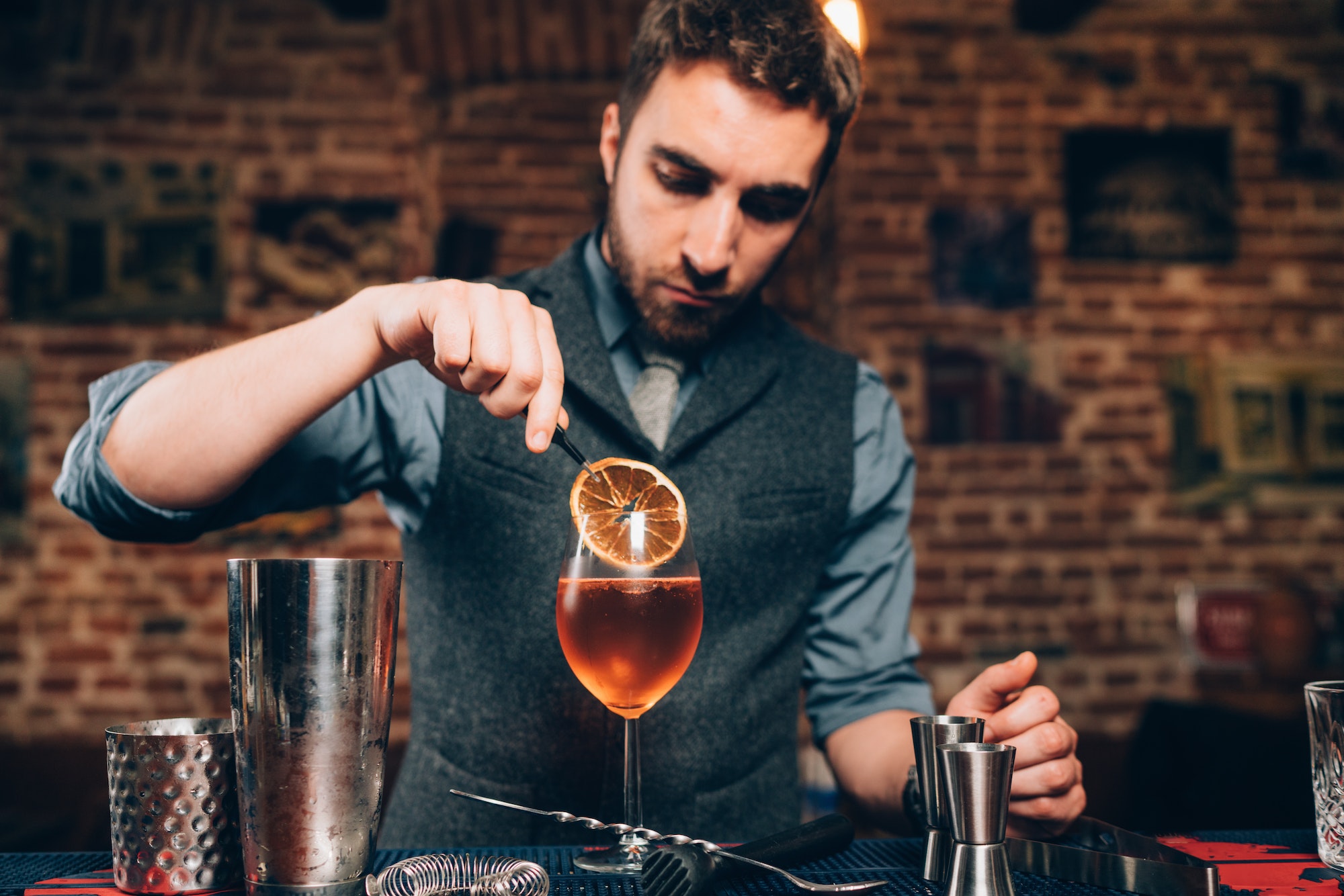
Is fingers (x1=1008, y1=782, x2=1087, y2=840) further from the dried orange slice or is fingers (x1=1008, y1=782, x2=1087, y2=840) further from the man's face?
the man's face

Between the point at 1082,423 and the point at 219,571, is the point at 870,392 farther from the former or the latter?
the point at 219,571

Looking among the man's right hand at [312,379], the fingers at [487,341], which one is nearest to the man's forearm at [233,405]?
the man's right hand at [312,379]

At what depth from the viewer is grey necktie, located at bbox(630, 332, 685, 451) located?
1.27m

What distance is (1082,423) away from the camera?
278 cm

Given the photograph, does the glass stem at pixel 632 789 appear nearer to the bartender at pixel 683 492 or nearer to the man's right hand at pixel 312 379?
the man's right hand at pixel 312 379

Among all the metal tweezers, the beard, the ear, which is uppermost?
the ear

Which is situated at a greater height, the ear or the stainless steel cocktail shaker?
the ear

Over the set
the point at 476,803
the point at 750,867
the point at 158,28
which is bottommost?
the point at 476,803

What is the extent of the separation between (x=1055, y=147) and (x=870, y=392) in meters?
1.78

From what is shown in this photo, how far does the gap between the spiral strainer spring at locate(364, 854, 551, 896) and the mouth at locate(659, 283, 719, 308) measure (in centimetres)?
71

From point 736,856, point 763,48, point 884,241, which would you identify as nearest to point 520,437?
point 763,48

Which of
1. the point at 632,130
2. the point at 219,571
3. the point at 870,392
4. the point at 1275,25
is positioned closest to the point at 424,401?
the point at 632,130

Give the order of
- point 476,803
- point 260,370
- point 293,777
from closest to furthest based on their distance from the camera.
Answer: point 293,777, point 260,370, point 476,803


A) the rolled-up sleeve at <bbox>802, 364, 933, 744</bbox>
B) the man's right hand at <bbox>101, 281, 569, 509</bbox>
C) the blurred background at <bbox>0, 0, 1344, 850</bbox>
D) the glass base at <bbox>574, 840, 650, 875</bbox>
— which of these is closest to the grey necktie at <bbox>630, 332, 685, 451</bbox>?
the rolled-up sleeve at <bbox>802, 364, 933, 744</bbox>
